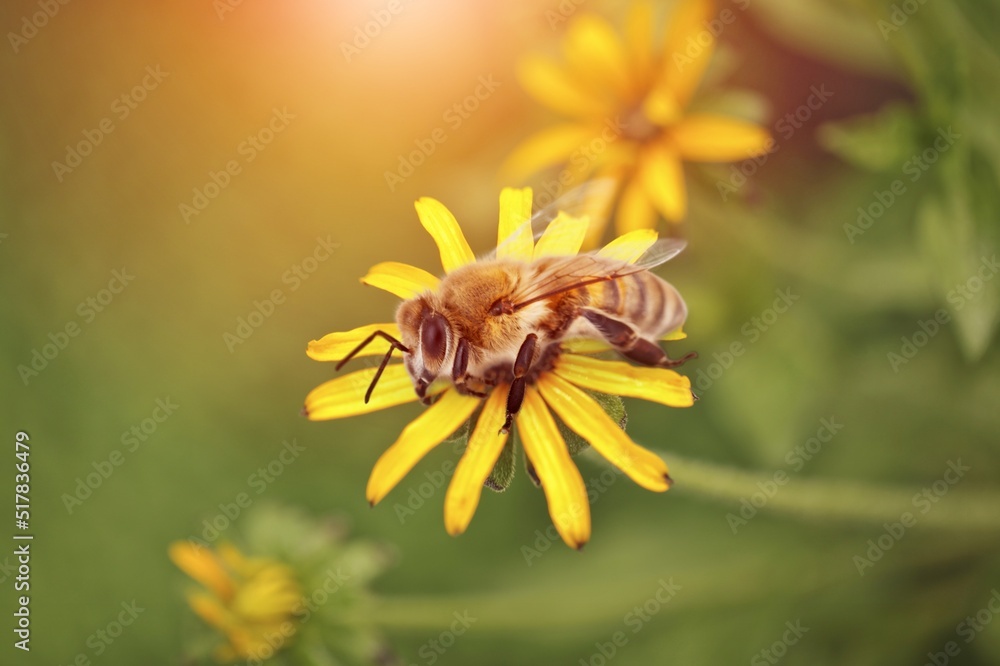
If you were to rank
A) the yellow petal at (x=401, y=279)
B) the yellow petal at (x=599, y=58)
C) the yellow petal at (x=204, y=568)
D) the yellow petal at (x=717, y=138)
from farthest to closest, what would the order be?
the yellow petal at (x=599, y=58)
the yellow petal at (x=717, y=138)
the yellow petal at (x=204, y=568)
the yellow petal at (x=401, y=279)

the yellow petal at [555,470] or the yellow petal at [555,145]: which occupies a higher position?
the yellow petal at [555,145]

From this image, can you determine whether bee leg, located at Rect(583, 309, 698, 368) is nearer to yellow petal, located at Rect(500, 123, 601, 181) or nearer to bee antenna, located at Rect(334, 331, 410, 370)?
bee antenna, located at Rect(334, 331, 410, 370)

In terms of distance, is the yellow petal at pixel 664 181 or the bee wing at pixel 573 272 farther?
the yellow petal at pixel 664 181

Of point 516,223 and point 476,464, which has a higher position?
point 516,223

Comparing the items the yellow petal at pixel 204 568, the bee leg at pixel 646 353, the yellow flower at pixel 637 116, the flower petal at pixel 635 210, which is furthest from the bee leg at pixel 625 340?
the yellow petal at pixel 204 568

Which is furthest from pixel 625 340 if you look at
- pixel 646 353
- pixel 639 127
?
pixel 639 127

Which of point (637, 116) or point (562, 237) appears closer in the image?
point (562, 237)

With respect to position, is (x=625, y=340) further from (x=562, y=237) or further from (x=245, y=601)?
(x=245, y=601)

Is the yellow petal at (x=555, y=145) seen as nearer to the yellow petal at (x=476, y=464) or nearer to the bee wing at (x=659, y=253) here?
the bee wing at (x=659, y=253)

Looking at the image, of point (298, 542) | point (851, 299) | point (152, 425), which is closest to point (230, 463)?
point (152, 425)
